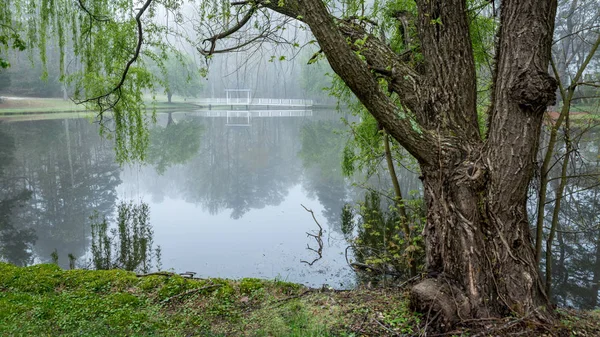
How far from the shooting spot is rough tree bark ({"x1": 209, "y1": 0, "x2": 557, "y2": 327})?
2.63 metres

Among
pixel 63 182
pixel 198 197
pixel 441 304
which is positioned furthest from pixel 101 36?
pixel 63 182

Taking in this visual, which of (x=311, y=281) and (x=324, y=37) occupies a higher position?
(x=324, y=37)

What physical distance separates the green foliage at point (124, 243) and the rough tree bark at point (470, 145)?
196 inches

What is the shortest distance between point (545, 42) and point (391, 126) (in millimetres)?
1062

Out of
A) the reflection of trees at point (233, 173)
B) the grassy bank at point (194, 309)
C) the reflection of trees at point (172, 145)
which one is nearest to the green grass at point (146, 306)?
the grassy bank at point (194, 309)

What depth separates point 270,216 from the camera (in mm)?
9828

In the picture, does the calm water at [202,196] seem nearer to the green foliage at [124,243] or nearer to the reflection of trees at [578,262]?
the green foliage at [124,243]

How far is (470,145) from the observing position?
Answer: 9.46ft

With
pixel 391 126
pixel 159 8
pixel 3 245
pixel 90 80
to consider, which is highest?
pixel 159 8

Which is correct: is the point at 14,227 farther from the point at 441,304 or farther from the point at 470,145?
the point at 470,145

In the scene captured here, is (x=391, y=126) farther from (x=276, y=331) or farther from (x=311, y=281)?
(x=311, y=281)

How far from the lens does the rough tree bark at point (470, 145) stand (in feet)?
8.63

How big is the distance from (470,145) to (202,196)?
1005 centimetres

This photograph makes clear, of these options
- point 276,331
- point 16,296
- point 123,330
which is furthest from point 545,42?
point 16,296
